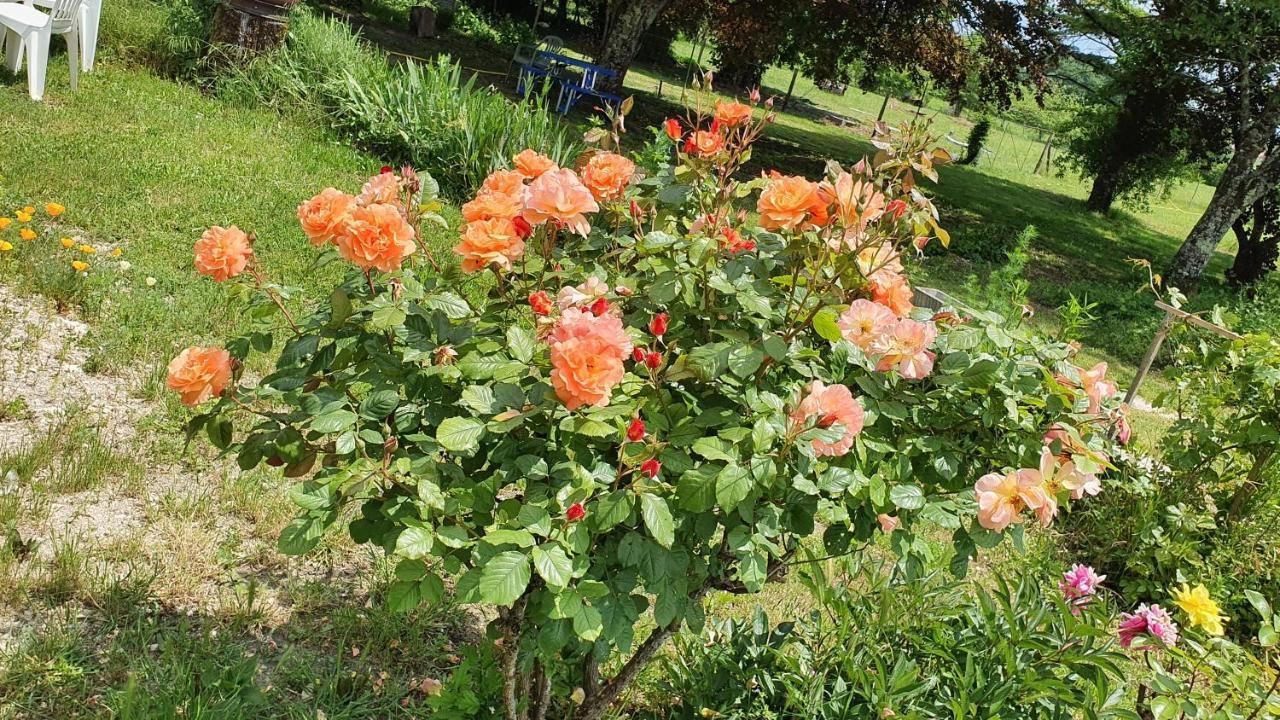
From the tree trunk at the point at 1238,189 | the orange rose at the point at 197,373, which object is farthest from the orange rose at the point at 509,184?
the tree trunk at the point at 1238,189

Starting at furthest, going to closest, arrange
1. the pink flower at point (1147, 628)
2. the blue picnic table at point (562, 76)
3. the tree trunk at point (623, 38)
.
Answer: the tree trunk at point (623, 38) → the blue picnic table at point (562, 76) → the pink flower at point (1147, 628)

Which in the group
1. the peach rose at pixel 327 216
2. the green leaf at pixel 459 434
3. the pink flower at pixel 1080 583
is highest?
the peach rose at pixel 327 216

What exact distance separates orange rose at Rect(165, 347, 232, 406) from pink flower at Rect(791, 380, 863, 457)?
0.91m

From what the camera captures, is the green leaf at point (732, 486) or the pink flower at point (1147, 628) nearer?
the green leaf at point (732, 486)

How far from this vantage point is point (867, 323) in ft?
4.78

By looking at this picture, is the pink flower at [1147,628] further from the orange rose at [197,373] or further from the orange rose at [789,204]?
the orange rose at [197,373]

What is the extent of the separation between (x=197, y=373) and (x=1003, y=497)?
1291mm

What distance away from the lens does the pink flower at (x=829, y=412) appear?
1334mm

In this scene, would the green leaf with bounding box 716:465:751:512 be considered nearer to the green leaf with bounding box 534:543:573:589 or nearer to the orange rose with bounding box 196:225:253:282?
the green leaf with bounding box 534:543:573:589

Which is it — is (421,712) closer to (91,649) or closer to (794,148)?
(91,649)

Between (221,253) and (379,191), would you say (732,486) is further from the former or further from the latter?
(221,253)

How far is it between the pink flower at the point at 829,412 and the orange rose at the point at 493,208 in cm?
57

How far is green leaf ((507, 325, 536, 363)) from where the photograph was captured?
144cm

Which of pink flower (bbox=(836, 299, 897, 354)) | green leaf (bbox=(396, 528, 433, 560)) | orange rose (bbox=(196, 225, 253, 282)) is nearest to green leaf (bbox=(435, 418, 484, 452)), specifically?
green leaf (bbox=(396, 528, 433, 560))
